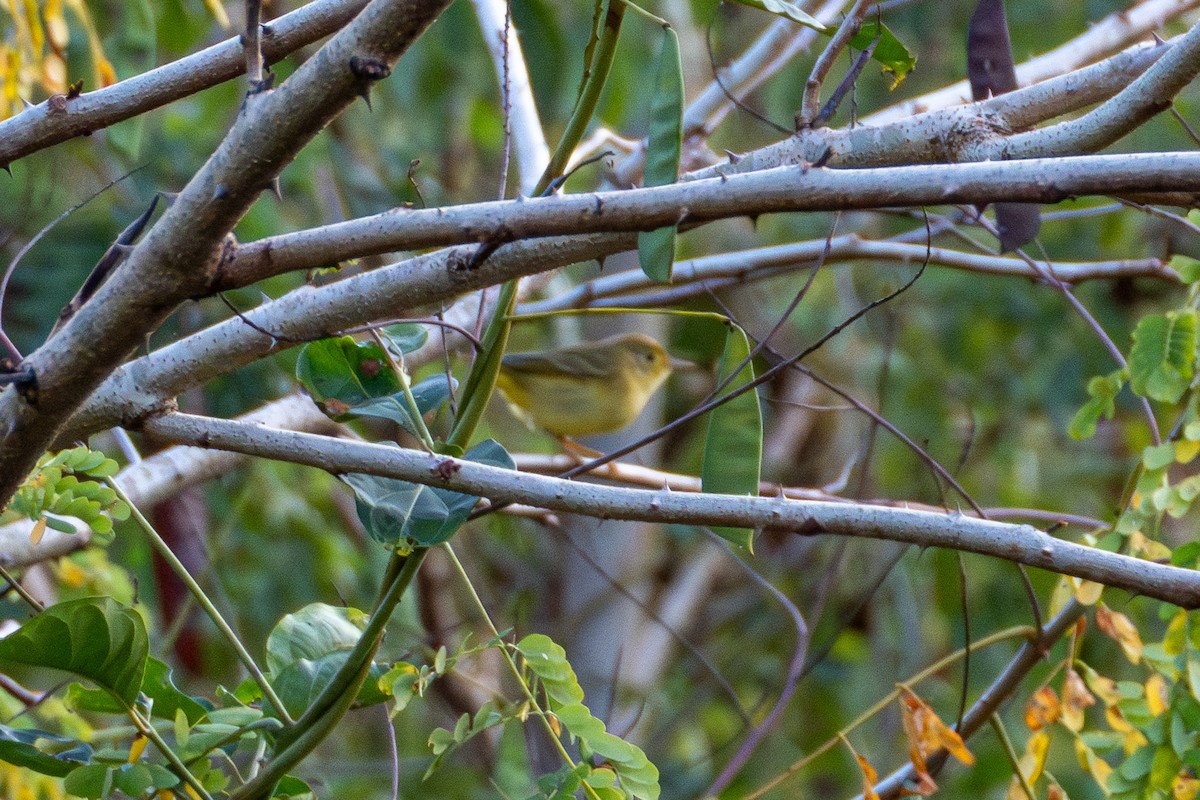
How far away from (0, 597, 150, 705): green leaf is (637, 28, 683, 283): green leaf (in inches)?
26.9

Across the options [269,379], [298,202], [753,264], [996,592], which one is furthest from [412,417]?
[298,202]

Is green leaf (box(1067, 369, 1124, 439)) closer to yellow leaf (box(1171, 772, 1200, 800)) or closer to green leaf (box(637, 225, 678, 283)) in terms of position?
yellow leaf (box(1171, 772, 1200, 800))

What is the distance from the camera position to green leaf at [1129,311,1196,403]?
1833 millimetres

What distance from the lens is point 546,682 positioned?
147 centimetres

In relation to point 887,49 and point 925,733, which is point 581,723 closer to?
point 925,733

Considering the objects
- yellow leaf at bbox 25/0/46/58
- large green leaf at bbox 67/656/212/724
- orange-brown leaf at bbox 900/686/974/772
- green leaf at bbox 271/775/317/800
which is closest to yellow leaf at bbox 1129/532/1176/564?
orange-brown leaf at bbox 900/686/974/772

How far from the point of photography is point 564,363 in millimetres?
4277

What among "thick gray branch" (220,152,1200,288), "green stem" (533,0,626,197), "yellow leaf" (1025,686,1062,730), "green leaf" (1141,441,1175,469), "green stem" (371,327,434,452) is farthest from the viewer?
"yellow leaf" (1025,686,1062,730)

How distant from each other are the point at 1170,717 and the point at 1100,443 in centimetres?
505

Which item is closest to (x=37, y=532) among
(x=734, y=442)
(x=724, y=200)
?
(x=734, y=442)

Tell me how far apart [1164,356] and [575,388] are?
2.62 metres

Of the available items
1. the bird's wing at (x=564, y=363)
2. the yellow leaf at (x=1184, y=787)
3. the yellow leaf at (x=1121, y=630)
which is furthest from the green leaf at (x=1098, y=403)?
the bird's wing at (x=564, y=363)

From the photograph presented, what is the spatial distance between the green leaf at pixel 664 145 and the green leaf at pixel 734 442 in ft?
0.92

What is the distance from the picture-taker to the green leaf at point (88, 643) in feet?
4.05
